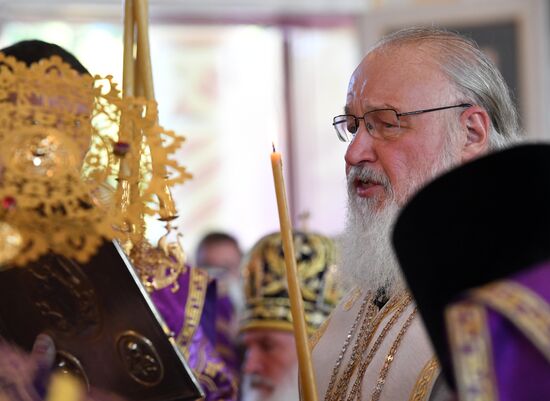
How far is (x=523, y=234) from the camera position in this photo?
1.22m

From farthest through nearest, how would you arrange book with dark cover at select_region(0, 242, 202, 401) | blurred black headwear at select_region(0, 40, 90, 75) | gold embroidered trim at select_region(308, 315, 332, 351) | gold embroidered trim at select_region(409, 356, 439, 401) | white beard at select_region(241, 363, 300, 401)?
white beard at select_region(241, 363, 300, 401) < blurred black headwear at select_region(0, 40, 90, 75) < gold embroidered trim at select_region(308, 315, 332, 351) < gold embroidered trim at select_region(409, 356, 439, 401) < book with dark cover at select_region(0, 242, 202, 401)

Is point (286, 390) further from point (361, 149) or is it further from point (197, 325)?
point (361, 149)

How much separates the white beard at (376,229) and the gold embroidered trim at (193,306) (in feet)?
1.96

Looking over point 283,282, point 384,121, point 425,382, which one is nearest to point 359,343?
point 425,382

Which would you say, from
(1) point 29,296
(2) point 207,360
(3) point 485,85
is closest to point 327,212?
(2) point 207,360

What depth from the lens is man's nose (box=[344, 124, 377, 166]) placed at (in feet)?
7.08

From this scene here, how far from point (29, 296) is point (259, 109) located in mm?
6565

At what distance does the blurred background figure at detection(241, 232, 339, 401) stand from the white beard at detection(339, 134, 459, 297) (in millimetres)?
1202

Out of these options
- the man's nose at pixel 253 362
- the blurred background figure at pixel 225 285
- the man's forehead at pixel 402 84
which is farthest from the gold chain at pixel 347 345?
the blurred background figure at pixel 225 285

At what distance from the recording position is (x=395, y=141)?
2.15m

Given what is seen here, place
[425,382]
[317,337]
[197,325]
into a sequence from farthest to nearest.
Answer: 1. [197,325]
2. [317,337]
3. [425,382]

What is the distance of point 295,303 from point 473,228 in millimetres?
408

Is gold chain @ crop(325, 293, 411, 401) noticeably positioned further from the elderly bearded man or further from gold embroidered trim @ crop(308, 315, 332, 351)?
gold embroidered trim @ crop(308, 315, 332, 351)

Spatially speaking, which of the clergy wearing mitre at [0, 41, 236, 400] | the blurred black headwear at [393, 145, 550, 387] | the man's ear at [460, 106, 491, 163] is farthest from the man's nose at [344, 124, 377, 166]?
the blurred black headwear at [393, 145, 550, 387]
